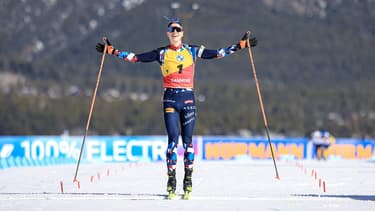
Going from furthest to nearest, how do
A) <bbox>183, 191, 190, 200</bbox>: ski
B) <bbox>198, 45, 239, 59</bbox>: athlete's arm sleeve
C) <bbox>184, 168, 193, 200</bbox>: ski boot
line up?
<bbox>198, 45, 239, 59</bbox>: athlete's arm sleeve → <bbox>184, 168, 193, 200</bbox>: ski boot → <bbox>183, 191, 190, 200</bbox>: ski

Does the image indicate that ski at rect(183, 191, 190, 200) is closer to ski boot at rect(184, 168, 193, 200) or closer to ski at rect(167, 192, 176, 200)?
ski boot at rect(184, 168, 193, 200)

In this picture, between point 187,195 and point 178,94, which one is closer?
point 187,195

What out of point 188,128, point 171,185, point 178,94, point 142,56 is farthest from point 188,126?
point 142,56

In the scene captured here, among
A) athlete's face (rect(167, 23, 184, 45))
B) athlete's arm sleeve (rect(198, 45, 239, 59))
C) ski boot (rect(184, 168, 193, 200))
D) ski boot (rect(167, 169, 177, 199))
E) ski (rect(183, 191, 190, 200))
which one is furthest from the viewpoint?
athlete's arm sleeve (rect(198, 45, 239, 59))

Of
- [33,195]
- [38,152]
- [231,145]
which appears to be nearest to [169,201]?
[33,195]

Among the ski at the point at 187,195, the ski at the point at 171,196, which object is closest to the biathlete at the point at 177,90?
the ski at the point at 171,196

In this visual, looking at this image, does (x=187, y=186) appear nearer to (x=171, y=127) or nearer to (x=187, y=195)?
(x=187, y=195)

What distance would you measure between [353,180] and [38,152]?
651 inches

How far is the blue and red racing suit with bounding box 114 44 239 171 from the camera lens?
43.9 feet

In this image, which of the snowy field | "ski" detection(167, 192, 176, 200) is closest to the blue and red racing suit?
"ski" detection(167, 192, 176, 200)

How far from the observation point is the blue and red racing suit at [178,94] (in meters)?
13.4

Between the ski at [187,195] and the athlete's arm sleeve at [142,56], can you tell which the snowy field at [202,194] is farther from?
the athlete's arm sleeve at [142,56]

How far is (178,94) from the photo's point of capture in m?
13.4

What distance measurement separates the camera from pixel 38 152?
106ft
